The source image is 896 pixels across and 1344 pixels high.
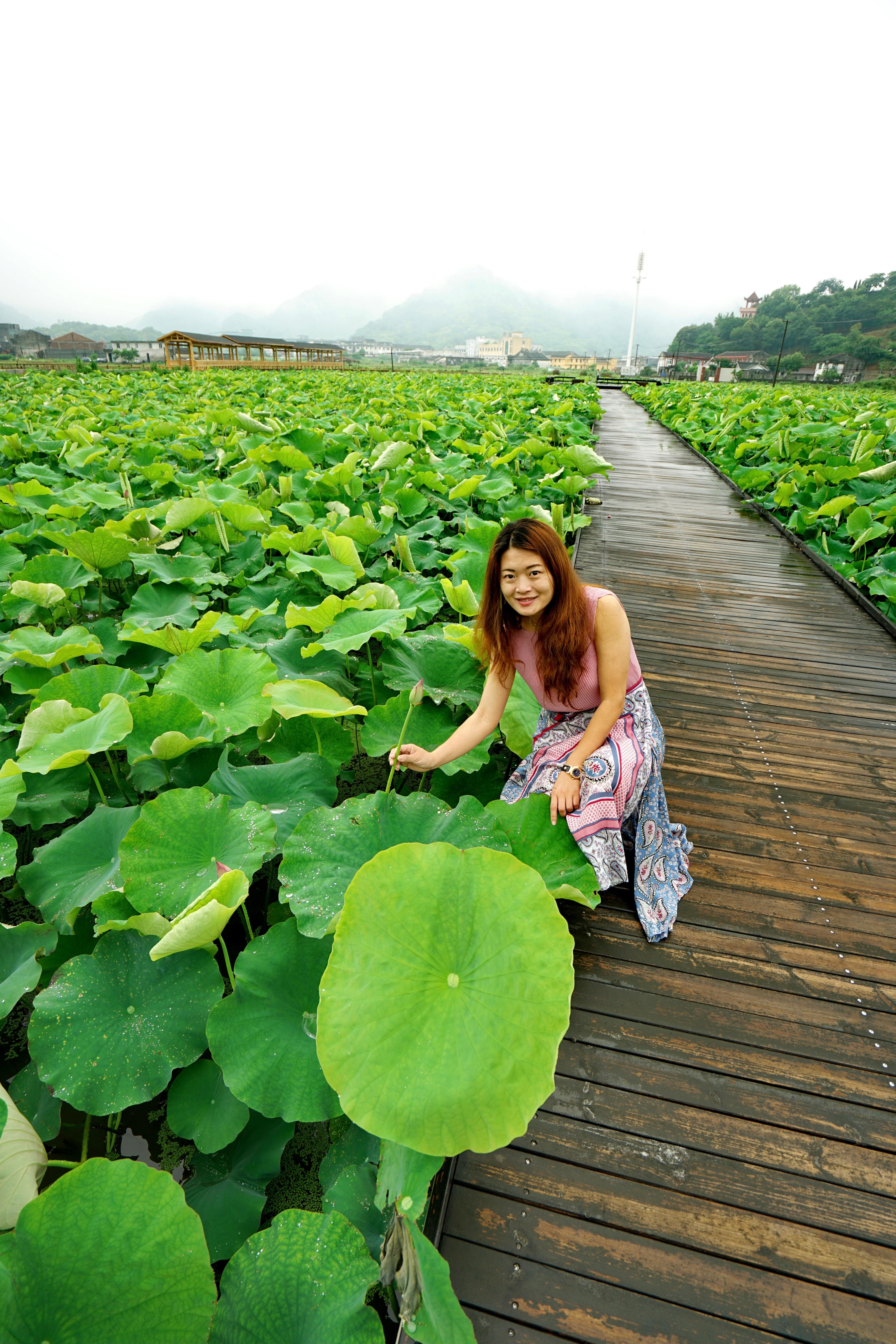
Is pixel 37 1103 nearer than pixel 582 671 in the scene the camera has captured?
Yes

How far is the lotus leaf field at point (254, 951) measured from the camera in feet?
3.15

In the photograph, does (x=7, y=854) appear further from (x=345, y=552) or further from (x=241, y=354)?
(x=241, y=354)

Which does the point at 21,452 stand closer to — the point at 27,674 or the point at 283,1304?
the point at 27,674

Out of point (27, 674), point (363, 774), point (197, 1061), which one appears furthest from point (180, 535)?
point (197, 1061)

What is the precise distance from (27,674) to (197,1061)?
156cm

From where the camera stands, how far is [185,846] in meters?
1.52

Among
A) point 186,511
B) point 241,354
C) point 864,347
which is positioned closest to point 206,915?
point 186,511

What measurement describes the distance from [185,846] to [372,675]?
1249 millimetres

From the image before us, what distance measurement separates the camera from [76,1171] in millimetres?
976

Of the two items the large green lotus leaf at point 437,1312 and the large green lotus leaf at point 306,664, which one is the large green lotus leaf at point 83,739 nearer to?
the large green lotus leaf at point 306,664

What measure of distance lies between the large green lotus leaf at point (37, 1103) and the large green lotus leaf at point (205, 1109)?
22 centimetres

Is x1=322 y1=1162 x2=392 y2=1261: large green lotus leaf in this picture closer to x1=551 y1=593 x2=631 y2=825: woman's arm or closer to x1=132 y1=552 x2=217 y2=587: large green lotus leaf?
x1=551 y1=593 x2=631 y2=825: woman's arm

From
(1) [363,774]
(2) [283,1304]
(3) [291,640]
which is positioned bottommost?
(1) [363,774]

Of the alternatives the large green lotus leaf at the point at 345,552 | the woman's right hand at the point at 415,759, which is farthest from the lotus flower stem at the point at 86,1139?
the large green lotus leaf at the point at 345,552
